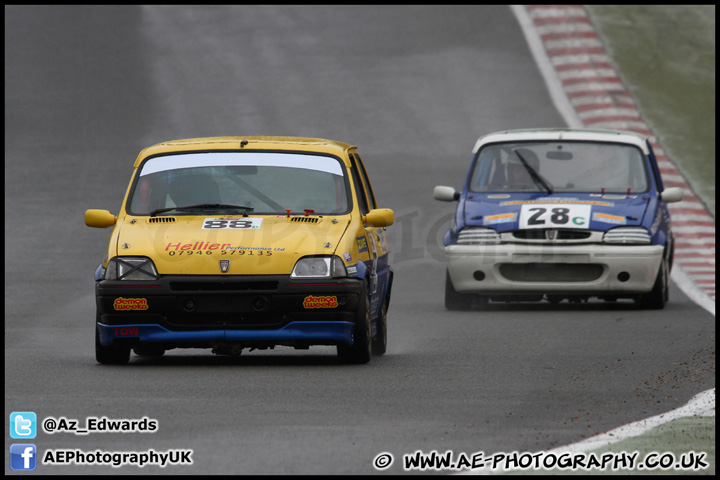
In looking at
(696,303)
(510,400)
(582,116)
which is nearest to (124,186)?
(582,116)

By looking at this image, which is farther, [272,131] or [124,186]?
[272,131]

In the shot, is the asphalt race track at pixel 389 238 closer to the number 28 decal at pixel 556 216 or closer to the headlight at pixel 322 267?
the headlight at pixel 322 267

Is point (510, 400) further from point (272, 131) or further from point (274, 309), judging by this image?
point (272, 131)

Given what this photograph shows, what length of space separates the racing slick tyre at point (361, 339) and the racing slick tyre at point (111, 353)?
1.46m

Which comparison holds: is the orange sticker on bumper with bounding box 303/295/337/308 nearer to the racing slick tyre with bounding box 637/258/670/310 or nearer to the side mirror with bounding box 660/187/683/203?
the racing slick tyre with bounding box 637/258/670/310

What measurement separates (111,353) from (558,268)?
5.89 m

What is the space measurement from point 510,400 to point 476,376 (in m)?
1.20

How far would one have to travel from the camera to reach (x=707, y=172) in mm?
25234

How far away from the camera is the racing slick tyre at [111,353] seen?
10.7m

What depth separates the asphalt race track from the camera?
793 cm

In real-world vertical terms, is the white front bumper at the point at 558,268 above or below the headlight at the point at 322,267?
below

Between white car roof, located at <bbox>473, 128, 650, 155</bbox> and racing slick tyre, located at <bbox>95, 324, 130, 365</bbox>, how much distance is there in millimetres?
6623

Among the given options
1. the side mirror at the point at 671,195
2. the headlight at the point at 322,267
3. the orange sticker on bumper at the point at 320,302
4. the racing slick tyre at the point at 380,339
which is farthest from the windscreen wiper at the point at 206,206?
the side mirror at the point at 671,195

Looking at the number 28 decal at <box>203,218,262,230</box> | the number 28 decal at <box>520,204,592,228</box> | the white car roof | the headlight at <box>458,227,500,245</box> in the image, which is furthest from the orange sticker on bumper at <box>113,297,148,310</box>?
the white car roof
